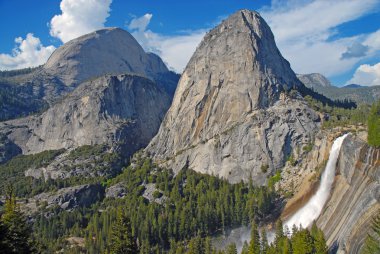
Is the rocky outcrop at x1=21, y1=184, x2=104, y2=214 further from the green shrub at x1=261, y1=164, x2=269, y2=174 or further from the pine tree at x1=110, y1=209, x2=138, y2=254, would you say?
the pine tree at x1=110, y1=209, x2=138, y2=254

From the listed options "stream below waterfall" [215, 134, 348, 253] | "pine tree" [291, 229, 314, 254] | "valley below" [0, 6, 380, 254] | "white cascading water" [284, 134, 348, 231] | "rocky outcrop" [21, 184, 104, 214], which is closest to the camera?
"pine tree" [291, 229, 314, 254]

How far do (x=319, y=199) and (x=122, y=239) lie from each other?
254 feet

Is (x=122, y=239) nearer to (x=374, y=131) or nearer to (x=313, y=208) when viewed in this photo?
(x=374, y=131)

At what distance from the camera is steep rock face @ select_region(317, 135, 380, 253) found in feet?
272

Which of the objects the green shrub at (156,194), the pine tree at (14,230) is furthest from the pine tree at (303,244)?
the green shrub at (156,194)

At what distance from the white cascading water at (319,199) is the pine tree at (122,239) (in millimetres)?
71081

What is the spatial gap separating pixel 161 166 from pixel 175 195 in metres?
36.1

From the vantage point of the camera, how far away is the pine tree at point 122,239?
161 feet

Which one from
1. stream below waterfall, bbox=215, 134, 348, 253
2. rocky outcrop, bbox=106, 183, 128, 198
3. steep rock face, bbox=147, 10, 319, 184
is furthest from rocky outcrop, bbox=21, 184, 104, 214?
stream below waterfall, bbox=215, 134, 348, 253

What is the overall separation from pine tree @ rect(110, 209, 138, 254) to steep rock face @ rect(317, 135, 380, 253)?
1932 inches

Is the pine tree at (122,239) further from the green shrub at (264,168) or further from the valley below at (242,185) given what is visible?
the green shrub at (264,168)

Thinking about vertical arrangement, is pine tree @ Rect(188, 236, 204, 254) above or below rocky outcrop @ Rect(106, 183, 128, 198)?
below

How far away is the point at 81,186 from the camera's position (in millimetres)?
179000

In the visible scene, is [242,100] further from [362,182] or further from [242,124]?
[362,182]
